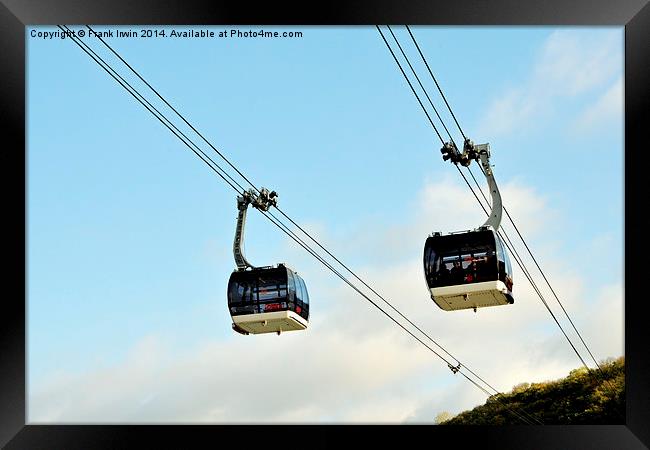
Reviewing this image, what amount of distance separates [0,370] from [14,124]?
6.69 ft

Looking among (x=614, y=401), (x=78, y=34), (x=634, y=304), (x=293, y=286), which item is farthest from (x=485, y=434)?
(x=614, y=401)

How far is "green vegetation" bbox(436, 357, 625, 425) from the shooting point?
41.2 metres

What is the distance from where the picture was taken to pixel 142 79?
12.5 metres

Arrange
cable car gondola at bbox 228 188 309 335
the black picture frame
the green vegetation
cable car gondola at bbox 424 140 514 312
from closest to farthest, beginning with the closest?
the black picture frame < cable car gondola at bbox 424 140 514 312 < cable car gondola at bbox 228 188 309 335 < the green vegetation

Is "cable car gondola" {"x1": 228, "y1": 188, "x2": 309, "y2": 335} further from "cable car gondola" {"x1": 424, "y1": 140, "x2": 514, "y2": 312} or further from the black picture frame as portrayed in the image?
the black picture frame

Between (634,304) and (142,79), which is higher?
(142,79)

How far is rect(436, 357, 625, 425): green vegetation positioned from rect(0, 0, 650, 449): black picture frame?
32908 mm

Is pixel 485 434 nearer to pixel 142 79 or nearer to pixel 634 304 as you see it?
pixel 634 304

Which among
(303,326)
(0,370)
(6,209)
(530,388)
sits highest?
(530,388)

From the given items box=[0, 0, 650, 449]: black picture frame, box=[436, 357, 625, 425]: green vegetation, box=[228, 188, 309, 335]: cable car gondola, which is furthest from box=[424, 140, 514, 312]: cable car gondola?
box=[436, 357, 625, 425]: green vegetation

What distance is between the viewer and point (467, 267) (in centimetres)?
1905
